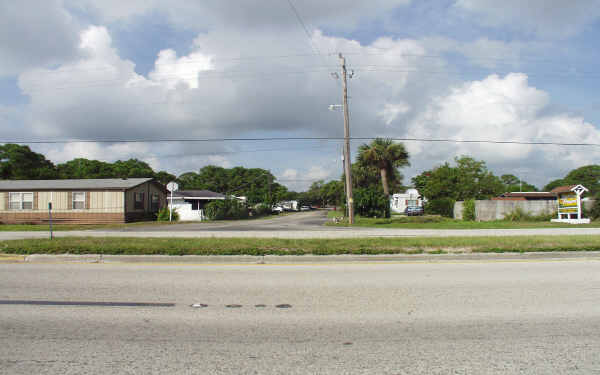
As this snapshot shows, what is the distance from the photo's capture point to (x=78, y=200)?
105ft

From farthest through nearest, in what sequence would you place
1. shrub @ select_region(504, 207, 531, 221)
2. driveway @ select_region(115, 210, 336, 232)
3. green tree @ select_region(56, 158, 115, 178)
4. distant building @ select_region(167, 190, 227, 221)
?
green tree @ select_region(56, 158, 115, 178) → distant building @ select_region(167, 190, 227, 221) → shrub @ select_region(504, 207, 531, 221) → driveway @ select_region(115, 210, 336, 232)

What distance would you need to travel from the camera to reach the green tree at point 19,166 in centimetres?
6312

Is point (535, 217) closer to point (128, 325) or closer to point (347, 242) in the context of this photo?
point (347, 242)

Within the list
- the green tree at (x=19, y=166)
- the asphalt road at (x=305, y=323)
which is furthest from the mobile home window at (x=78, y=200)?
the green tree at (x=19, y=166)

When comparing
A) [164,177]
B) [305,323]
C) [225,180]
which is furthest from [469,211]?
[225,180]

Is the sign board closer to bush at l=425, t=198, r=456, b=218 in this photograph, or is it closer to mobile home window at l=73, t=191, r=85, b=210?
bush at l=425, t=198, r=456, b=218

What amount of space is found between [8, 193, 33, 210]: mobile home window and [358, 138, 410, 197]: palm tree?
30658 millimetres

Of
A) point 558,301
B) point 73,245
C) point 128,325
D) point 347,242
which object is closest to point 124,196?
point 73,245

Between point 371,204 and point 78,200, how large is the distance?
23234 mm

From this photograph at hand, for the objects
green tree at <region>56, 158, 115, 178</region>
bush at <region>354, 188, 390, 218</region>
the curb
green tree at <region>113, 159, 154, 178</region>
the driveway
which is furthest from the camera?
green tree at <region>113, 159, 154, 178</region>

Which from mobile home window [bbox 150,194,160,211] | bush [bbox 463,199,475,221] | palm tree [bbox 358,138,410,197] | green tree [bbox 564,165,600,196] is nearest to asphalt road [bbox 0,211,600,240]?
bush [bbox 463,199,475,221]

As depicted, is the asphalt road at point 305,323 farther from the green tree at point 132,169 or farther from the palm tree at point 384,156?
the green tree at point 132,169

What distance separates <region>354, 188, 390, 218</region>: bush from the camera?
32281 millimetres

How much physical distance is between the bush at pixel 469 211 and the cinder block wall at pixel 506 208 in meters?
0.38
